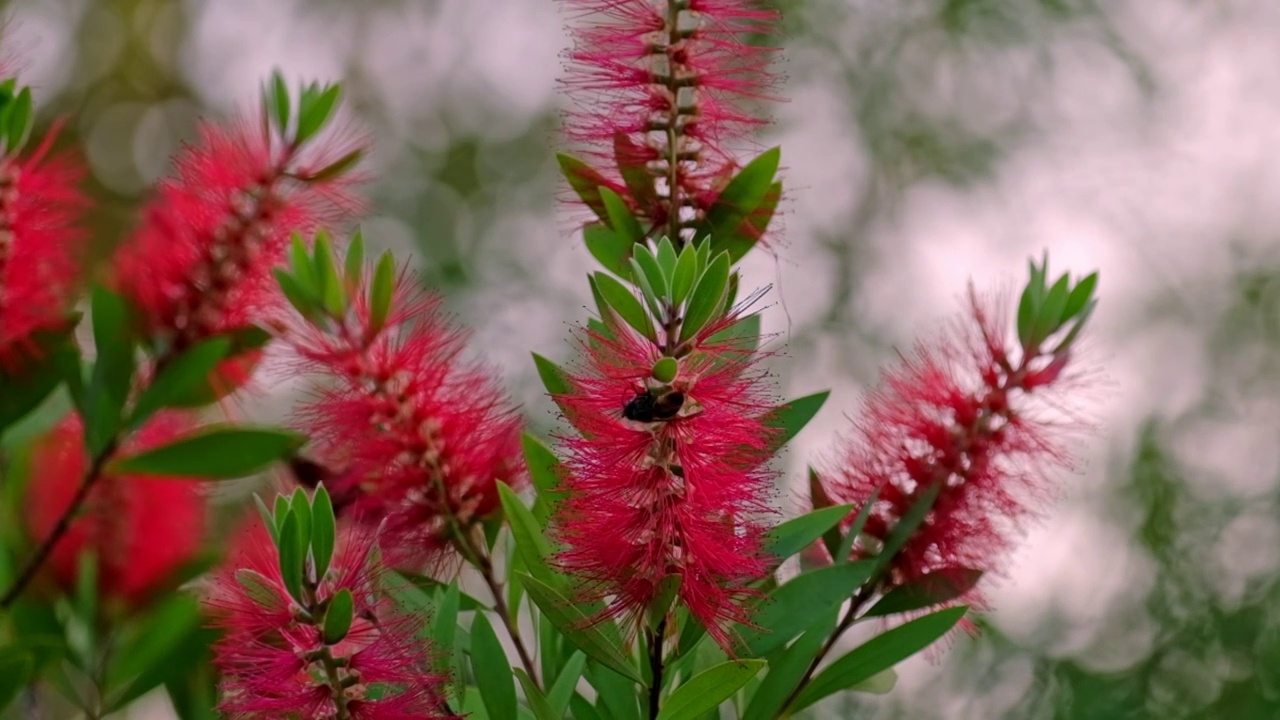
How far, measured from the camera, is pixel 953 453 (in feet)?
3.76

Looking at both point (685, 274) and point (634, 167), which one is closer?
point (685, 274)

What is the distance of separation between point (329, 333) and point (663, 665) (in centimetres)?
39

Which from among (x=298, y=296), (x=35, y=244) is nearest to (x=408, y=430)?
(x=298, y=296)

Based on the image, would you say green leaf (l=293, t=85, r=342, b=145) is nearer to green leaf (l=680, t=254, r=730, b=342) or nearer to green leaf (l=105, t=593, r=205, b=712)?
green leaf (l=105, t=593, r=205, b=712)

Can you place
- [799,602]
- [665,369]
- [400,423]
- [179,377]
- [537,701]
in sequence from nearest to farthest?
[665,369]
[537,701]
[799,602]
[400,423]
[179,377]

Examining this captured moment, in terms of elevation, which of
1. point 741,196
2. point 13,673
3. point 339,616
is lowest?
point 13,673

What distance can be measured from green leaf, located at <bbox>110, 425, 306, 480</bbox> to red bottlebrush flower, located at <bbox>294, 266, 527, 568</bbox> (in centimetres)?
13

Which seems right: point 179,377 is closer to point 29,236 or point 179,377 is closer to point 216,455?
point 216,455

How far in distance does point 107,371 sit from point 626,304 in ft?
2.17

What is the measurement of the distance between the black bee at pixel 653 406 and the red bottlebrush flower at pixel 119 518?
765 millimetres

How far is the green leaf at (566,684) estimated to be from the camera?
104 centimetres

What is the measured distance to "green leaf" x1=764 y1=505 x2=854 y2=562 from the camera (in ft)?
3.35

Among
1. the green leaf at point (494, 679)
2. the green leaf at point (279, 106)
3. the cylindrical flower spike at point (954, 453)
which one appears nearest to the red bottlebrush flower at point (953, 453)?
the cylindrical flower spike at point (954, 453)

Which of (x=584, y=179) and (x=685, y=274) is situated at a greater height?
(x=584, y=179)
